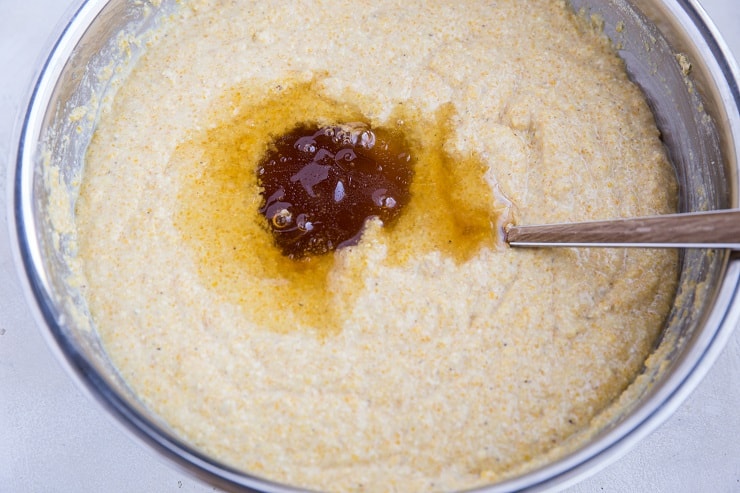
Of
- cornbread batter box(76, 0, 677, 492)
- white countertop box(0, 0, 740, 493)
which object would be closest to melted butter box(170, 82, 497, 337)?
cornbread batter box(76, 0, 677, 492)

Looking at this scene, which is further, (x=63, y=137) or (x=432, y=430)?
(x=63, y=137)

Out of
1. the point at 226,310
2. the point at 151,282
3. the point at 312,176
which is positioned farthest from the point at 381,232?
the point at 151,282

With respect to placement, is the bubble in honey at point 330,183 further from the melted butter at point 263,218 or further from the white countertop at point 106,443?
the white countertop at point 106,443

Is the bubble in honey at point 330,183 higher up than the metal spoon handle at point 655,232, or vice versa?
the bubble in honey at point 330,183

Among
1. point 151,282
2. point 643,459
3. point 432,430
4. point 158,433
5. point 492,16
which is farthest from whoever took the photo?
point 492,16

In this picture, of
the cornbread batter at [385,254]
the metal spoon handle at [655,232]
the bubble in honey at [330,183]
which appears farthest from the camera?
the bubble in honey at [330,183]

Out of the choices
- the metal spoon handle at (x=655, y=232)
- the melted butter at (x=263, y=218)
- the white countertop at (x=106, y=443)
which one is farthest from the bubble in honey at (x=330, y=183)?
the white countertop at (x=106, y=443)

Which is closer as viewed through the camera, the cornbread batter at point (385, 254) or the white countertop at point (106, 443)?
A: the cornbread batter at point (385, 254)

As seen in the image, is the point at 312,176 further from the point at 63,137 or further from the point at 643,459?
the point at 643,459
